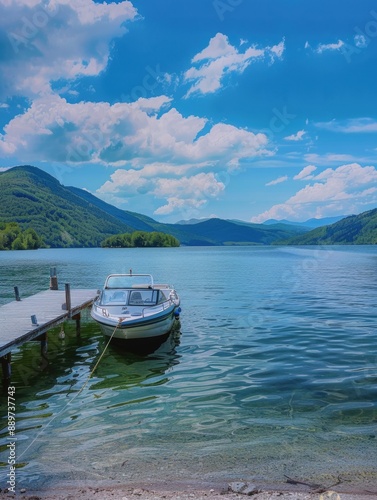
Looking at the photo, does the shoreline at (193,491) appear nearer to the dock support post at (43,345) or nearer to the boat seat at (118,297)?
the dock support post at (43,345)

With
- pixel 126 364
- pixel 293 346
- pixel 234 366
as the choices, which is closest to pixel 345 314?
pixel 293 346

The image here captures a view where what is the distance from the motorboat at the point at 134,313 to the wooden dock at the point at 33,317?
7.97 ft

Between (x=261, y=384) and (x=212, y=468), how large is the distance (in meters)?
6.69

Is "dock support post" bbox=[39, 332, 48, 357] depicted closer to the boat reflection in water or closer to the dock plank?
the dock plank

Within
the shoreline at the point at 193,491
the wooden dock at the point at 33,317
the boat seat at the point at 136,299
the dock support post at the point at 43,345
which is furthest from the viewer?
the boat seat at the point at 136,299

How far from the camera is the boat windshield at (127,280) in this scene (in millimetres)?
28205

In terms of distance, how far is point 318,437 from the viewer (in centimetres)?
1199

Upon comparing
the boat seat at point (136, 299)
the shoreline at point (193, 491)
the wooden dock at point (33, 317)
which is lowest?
the shoreline at point (193, 491)

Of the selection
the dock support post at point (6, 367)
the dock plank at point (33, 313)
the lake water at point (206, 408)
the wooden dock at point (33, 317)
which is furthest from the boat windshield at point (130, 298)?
the dock support post at point (6, 367)

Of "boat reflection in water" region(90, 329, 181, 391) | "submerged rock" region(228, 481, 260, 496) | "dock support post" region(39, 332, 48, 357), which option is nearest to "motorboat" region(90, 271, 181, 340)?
"boat reflection in water" region(90, 329, 181, 391)

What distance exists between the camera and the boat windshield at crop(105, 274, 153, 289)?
28.2 metres

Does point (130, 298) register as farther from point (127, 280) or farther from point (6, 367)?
point (6, 367)

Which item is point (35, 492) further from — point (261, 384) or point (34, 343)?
point (34, 343)

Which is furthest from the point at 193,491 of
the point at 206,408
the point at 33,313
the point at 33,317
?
the point at 33,313
